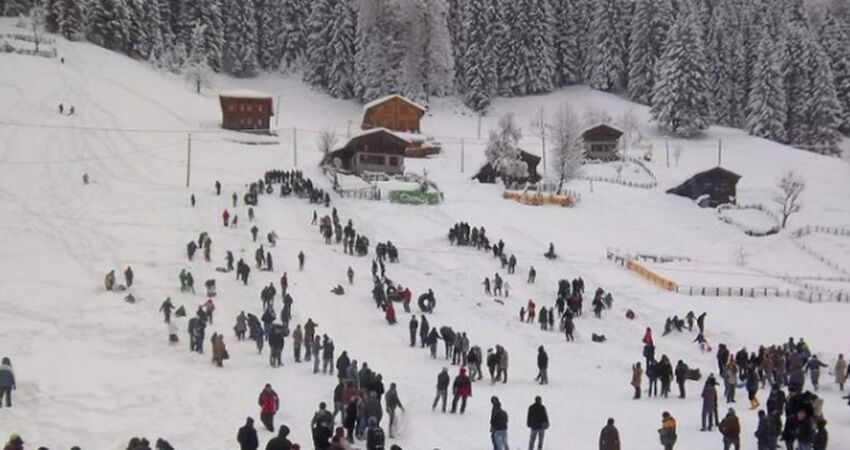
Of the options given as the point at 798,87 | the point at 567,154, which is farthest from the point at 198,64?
the point at 798,87

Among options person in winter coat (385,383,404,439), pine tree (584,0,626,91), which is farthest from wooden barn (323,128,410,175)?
person in winter coat (385,383,404,439)

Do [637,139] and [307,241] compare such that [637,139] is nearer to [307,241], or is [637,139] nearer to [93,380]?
[307,241]

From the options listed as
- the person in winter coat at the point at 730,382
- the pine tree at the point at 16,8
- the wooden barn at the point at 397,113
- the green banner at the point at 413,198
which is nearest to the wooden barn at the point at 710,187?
the green banner at the point at 413,198

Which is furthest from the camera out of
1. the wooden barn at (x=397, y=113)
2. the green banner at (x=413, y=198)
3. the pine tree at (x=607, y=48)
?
the pine tree at (x=607, y=48)

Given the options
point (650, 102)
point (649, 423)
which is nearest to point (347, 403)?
point (649, 423)

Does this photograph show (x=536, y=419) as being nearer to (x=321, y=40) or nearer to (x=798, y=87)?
(x=321, y=40)

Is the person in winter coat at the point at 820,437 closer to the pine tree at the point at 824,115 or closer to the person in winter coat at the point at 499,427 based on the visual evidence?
the person in winter coat at the point at 499,427
